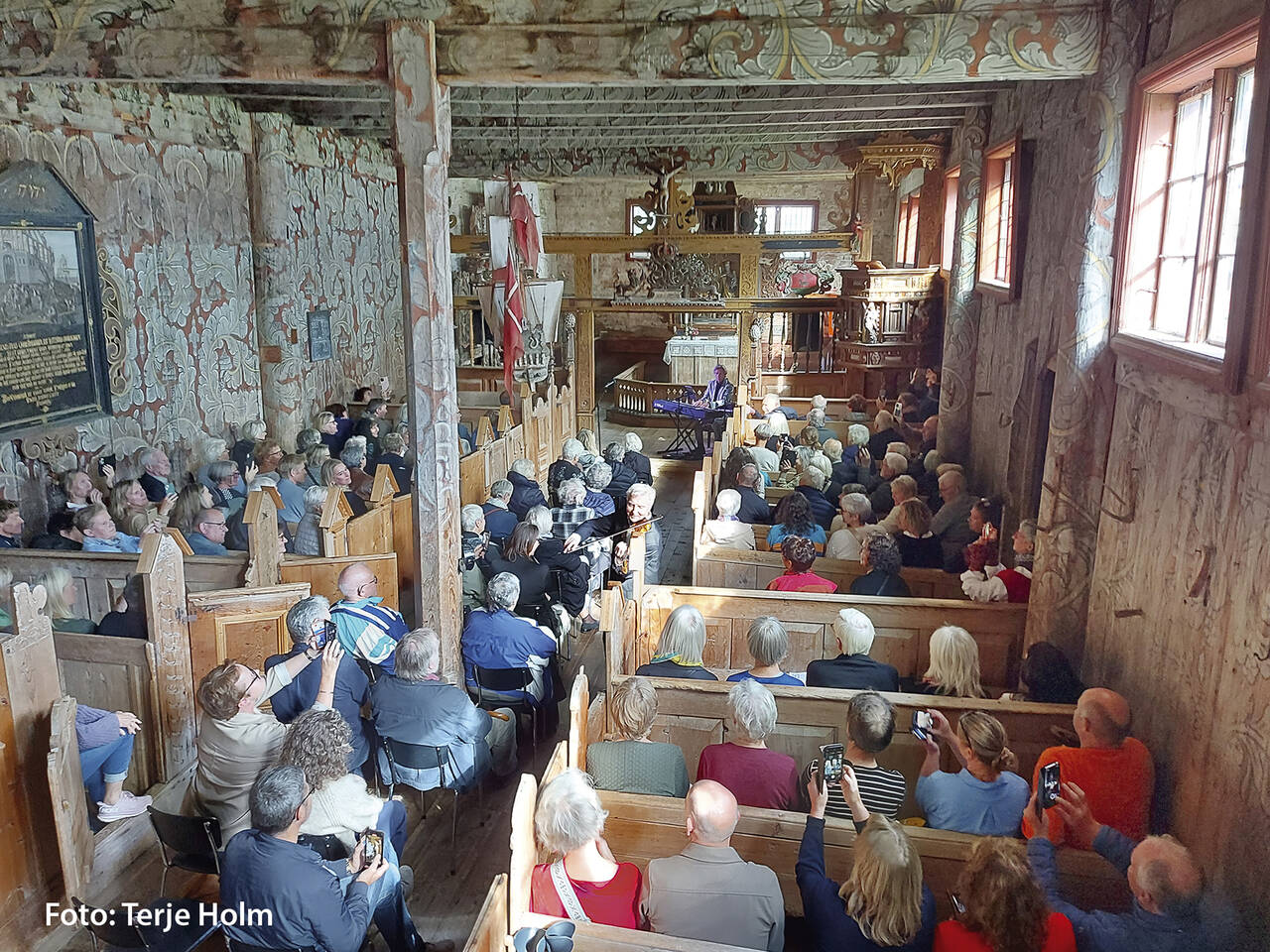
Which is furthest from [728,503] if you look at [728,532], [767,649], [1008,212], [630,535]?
[1008,212]

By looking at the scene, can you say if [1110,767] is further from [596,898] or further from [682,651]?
[596,898]

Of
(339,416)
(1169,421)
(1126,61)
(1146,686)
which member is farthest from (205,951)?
(339,416)

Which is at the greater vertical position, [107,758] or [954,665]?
[954,665]

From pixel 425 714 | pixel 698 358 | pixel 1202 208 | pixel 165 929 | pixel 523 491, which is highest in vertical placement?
pixel 1202 208

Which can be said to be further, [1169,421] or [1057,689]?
[1057,689]

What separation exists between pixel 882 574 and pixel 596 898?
3110 mm

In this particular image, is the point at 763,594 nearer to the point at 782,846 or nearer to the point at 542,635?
the point at 542,635

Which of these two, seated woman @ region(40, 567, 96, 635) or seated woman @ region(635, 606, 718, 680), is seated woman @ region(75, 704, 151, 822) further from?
seated woman @ region(635, 606, 718, 680)

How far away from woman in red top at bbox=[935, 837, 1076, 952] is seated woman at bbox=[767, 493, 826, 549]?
152 inches

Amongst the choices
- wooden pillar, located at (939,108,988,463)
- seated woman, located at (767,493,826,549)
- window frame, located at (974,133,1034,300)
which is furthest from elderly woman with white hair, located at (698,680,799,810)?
wooden pillar, located at (939,108,988,463)

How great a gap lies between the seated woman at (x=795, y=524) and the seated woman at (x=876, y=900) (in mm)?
3701

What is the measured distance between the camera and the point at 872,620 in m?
5.19

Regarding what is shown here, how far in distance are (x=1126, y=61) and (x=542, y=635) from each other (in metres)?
4.17

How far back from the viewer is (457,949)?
3814 mm
